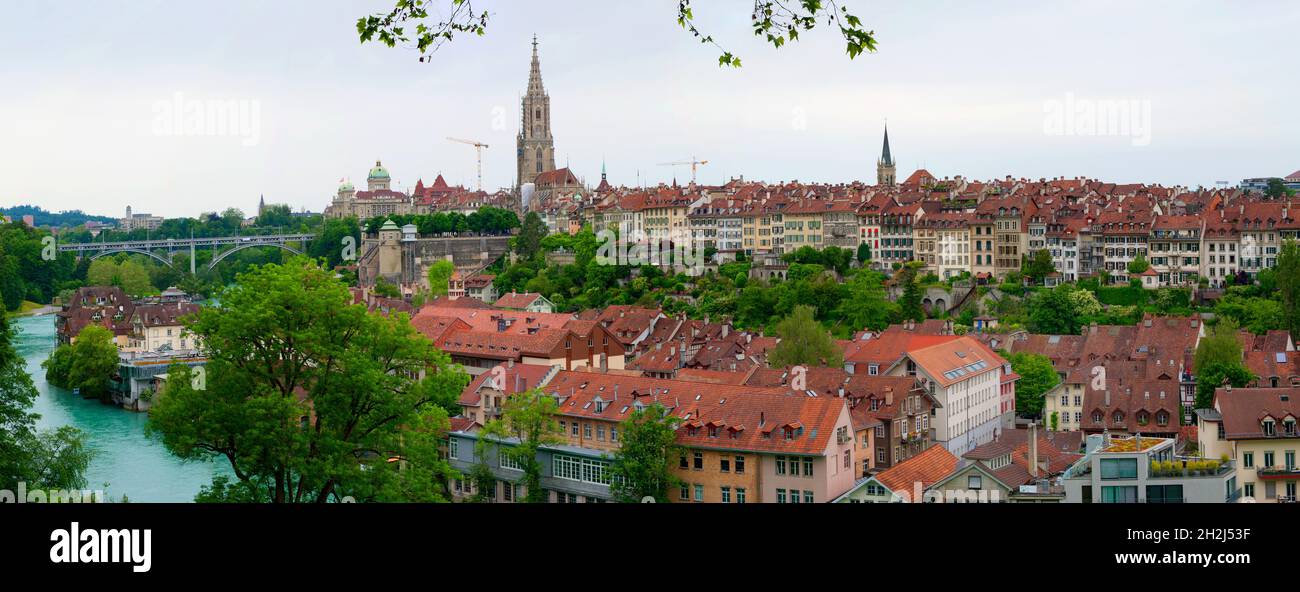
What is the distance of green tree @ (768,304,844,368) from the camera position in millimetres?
22609

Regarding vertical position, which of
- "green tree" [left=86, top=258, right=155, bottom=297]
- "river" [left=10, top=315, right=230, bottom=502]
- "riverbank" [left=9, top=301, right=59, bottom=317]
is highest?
"green tree" [left=86, top=258, right=155, bottom=297]

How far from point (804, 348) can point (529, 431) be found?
843 cm

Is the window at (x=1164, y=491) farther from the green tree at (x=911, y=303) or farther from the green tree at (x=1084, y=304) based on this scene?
the green tree at (x=911, y=303)

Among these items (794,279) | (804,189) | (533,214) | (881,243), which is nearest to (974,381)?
(794,279)

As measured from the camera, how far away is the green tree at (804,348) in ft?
74.2

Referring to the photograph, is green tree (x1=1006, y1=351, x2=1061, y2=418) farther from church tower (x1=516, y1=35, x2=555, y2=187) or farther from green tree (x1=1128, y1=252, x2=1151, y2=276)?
church tower (x1=516, y1=35, x2=555, y2=187)

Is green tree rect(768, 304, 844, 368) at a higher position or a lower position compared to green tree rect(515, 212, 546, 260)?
lower

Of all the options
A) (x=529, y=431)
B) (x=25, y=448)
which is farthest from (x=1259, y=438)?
→ (x=25, y=448)

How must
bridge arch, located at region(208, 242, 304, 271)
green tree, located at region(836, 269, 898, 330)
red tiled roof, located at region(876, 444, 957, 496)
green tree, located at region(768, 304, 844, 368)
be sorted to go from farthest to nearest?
bridge arch, located at region(208, 242, 304, 271) → green tree, located at region(836, 269, 898, 330) → green tree, located at region(768, 304, 844, 368) → red tiled roof, located at region(876, 444, 957, 496)

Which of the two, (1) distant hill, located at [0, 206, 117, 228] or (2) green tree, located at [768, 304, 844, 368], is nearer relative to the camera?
(2) green tree, located at [768, 304, 844, 368]

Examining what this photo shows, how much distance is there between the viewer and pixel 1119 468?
41.0ft

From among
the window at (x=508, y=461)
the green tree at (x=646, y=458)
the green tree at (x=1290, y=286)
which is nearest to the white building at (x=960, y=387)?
the green tree at (x=646, y=458)

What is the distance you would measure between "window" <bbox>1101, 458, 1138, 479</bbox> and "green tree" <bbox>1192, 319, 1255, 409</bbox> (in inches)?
286

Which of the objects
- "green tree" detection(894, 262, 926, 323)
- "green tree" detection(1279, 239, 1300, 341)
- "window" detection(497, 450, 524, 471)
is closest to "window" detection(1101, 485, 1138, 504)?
"window" detection(497, 450, 524, 471)
